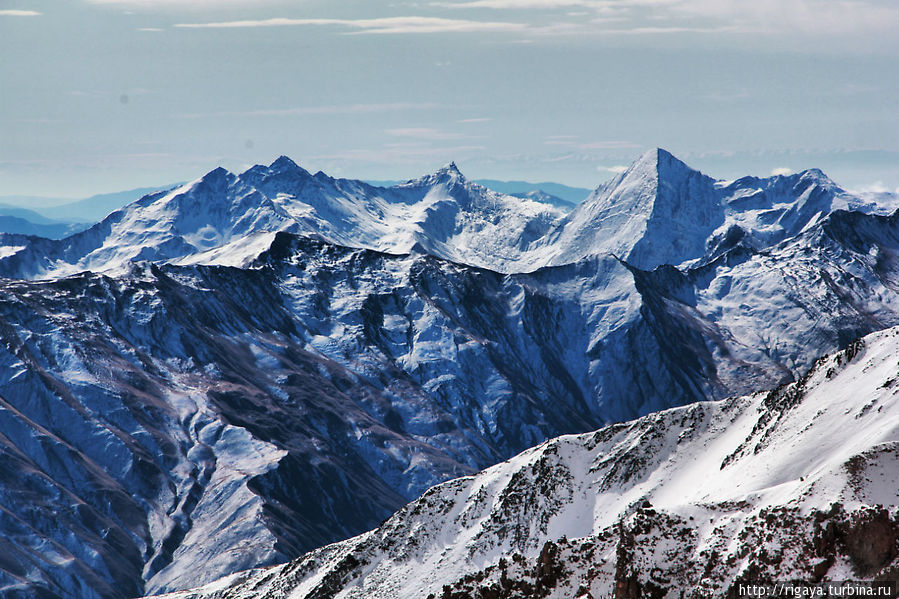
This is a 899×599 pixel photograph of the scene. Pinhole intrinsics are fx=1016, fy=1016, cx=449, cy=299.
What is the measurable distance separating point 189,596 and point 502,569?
96.4 m

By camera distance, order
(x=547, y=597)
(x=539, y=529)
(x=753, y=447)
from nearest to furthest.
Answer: (x=547, y=597) < (x=753, y=447) < (x=539, y=529)

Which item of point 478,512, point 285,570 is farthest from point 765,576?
→ point 285,570

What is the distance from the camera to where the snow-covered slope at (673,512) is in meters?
82.7

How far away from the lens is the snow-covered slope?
82688 mm

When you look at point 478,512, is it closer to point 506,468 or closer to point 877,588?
point 506,468

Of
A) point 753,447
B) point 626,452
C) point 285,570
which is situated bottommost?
point 285,570

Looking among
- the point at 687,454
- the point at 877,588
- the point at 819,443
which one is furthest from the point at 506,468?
the point at 877,588

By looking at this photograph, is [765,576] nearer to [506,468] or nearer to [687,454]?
[687,454]

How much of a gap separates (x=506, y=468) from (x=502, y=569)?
157 ft

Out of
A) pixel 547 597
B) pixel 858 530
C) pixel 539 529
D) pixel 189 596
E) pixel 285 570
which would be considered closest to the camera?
pixel 858 530

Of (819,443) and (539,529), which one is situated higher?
(819,443)

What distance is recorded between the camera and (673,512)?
96.5 metres

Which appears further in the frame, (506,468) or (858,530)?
(506,468)

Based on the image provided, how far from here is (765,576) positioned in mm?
79438
